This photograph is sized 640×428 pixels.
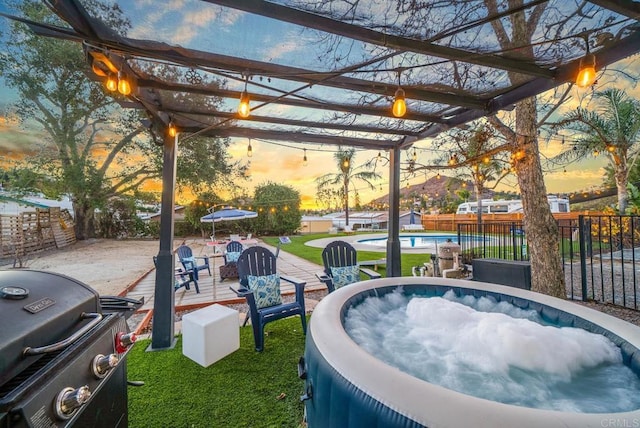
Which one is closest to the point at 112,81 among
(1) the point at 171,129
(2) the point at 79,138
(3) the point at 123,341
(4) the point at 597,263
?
(1) the point at 171,129

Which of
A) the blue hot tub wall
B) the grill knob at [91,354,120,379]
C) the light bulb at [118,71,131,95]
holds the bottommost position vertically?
the blue hot tub wall

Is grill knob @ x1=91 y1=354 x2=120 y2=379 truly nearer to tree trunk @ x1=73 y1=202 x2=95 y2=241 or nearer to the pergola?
the pergola

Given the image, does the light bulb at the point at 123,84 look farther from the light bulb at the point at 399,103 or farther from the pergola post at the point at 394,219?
the pergola post at the point at 394,219

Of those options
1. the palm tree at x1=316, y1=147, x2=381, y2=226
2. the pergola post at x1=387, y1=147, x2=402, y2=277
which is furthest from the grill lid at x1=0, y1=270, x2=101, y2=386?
the palm tree at x1=316, y1=147, x2=381, y2=226

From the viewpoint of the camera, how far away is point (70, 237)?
1039 centimetres

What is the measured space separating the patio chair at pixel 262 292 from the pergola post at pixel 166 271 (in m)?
0.72

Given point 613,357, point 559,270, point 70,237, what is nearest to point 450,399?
point 613,357

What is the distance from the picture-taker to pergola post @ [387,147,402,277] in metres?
4.45

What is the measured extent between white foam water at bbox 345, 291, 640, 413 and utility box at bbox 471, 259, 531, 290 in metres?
1.20

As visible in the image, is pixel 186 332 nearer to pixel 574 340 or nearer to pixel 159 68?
pixel 159 68

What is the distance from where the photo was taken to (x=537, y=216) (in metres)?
3.68

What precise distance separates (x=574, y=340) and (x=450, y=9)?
2601mm

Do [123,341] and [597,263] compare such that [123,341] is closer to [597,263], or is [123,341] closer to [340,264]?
[340,264]

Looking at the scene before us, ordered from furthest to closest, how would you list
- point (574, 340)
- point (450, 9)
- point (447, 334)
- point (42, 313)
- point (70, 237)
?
point (70, 237), point (447, 334), point (574, 340), point (450, 9), point (42, 313)
